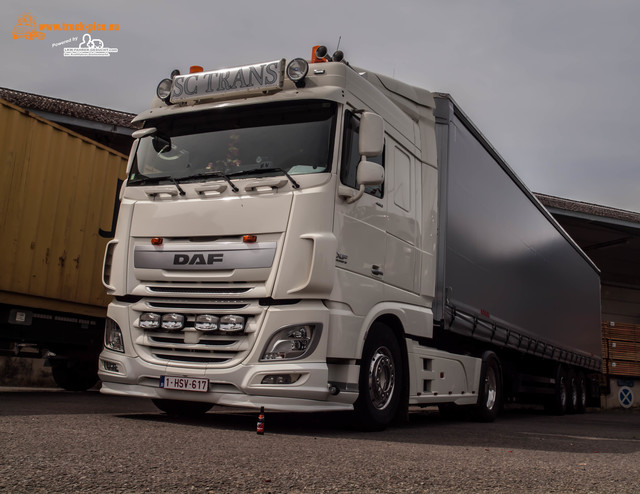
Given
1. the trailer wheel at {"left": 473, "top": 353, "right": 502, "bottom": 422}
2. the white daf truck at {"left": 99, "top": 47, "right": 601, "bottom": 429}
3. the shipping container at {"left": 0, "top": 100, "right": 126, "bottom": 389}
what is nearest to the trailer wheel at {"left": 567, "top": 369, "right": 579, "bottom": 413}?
the trailer wheel at {"left": 473, "top": 353, "right": 502, "bottom": 422}

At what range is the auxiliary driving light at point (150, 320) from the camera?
6.20 meters

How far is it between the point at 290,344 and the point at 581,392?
11896 millimetres

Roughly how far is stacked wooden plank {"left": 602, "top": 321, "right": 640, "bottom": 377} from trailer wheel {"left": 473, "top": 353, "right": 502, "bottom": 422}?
13.1 metres

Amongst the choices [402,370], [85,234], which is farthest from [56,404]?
[402,370]

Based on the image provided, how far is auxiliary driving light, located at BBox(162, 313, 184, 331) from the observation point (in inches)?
240

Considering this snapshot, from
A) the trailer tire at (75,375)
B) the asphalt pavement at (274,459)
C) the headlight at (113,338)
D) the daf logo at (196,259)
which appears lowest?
the asphalt pavement at (274,459)

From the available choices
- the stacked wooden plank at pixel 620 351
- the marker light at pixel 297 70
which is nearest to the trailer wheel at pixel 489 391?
the marker light at pixel 297 70

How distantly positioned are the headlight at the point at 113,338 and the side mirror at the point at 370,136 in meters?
2.72

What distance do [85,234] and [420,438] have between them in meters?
5.67

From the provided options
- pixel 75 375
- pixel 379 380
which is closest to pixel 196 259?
pixel 379 380

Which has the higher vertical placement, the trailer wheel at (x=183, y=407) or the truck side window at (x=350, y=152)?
the truck side window at (x=350, y=152)

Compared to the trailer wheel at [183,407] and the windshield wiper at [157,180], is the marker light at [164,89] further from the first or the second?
the trailer wheel at [183,407]

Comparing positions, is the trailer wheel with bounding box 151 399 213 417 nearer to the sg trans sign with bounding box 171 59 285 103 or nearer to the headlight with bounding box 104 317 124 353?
the headlight with bounding box 104 317 124 353

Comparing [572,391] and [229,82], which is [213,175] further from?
[572,391]
